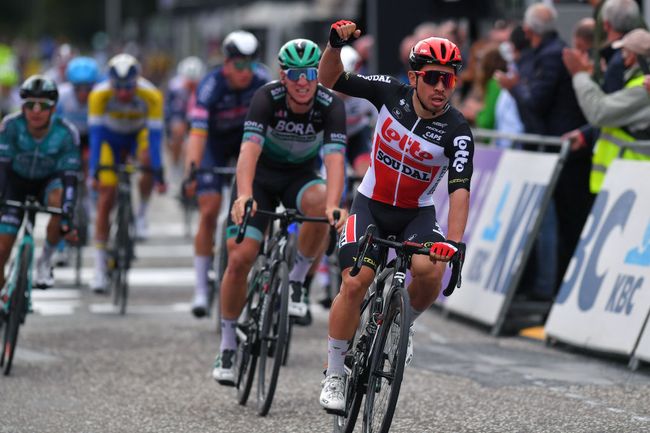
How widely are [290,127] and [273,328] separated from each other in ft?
4.20

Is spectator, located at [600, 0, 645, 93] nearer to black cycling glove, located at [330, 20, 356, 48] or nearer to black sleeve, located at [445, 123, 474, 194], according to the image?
black sleeve, located at [445, 123, 474, 194]

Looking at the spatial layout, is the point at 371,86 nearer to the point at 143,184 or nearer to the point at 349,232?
the point at 349,232

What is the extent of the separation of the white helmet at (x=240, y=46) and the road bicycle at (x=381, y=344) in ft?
14.2

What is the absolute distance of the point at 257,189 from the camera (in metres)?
9.50

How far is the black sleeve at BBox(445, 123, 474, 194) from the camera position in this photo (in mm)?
7340

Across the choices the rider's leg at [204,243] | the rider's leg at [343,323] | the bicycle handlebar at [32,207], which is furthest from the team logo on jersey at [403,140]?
the rider's leg at [204,243]

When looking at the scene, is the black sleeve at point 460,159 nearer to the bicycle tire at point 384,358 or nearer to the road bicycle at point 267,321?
the bicycle tire at point 384,358

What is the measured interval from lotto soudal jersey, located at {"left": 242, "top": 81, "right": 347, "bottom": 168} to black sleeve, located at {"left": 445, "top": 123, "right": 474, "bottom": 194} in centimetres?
162

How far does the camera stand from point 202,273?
40.4ft

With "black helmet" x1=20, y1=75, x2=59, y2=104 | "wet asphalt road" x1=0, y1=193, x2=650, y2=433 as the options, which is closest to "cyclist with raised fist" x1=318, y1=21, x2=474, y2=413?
"wet asphalt road" x1=0, y1=193, x2=650, y2=433

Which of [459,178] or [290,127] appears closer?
[459,178]

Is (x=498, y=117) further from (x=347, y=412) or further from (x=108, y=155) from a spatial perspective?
(x=347, y=412)

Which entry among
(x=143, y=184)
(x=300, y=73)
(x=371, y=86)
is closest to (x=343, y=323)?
(x=371, y=86)

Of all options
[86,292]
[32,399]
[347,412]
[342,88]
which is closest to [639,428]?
[347,412]
